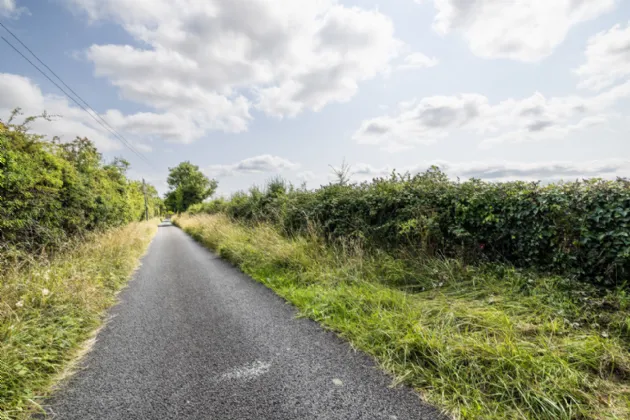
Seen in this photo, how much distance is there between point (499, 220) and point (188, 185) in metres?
57.1

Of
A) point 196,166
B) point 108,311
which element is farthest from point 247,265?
point 196,166

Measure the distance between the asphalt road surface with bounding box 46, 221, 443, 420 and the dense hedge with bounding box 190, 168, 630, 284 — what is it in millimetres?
2664

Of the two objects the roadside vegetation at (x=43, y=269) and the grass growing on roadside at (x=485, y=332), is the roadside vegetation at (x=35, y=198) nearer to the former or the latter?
the roadside vegetation at (x=43, y=269)

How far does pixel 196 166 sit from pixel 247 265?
57.5m

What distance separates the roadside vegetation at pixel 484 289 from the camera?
6.98 ft

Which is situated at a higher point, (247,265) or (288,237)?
(288,237)

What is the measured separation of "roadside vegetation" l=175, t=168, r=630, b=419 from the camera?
2129 mm

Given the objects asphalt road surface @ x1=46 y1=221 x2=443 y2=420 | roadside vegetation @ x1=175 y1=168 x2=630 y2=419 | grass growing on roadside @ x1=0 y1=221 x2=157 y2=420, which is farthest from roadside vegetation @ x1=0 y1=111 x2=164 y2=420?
roadside vegetation @ x1=175 y1=168 x2=630 y2=419

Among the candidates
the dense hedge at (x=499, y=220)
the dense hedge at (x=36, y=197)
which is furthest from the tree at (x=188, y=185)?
the dense hedge at (x=499, y=220)

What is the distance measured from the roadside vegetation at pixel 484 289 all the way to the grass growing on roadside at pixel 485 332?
0.01 meters

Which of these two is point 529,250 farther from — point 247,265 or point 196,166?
point 196,166

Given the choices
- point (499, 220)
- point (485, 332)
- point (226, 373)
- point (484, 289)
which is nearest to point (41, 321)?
point (226, 373)

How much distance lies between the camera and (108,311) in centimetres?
436

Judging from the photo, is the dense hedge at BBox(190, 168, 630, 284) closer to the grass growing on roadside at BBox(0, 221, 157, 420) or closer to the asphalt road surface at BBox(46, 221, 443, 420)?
the asphalt road surface at BBox(46, 221, 443, 420)
